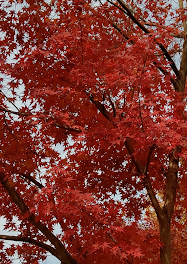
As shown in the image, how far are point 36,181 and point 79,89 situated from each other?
8.85 ft

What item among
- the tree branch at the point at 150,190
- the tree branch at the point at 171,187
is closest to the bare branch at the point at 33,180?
the tree branch at the point at 150,190

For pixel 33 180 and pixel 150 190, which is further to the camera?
pixel 33 180

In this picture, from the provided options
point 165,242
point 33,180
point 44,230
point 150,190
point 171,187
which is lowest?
point 165,242

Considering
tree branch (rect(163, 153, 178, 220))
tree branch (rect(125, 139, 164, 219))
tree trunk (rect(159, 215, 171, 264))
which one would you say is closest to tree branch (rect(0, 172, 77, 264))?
tree trunk (rect(159, 215, 171, 264))

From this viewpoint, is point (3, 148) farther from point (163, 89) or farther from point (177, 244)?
point (177, 244)

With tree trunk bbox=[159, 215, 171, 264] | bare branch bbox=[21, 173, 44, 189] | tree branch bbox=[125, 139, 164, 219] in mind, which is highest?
A: bare branch bbox=[21, 173, 44, 189]

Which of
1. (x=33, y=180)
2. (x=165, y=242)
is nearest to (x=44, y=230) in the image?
(x=33, y=180)

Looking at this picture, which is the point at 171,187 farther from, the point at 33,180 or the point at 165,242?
the point at 33,180

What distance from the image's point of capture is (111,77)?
430 centimetres

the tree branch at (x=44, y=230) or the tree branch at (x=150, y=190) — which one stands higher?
the tree branch at (x=150, y=190)

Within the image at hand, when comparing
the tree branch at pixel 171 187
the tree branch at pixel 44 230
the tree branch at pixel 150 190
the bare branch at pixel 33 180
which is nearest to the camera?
the tree branch at pixel 44 230

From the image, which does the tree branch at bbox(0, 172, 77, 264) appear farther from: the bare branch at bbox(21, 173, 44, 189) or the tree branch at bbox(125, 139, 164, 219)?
the tree branch at bbox(125, 139, 164, 219)

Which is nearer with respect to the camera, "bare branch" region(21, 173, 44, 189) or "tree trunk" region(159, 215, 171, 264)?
"tree trunk" region(159, 215, 171, 264)

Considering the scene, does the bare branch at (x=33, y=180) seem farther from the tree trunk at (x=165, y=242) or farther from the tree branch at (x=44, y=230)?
the tree trunk at (x=165, y=242)
